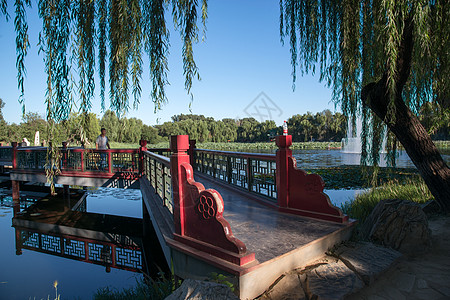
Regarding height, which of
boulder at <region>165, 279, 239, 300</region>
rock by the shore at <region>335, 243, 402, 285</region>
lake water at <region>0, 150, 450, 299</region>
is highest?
boulder at <region>165, 279, 239, 300</region>

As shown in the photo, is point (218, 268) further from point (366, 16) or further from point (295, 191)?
point (366, 16)

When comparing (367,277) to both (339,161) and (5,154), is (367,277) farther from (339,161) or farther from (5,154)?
(339,161)

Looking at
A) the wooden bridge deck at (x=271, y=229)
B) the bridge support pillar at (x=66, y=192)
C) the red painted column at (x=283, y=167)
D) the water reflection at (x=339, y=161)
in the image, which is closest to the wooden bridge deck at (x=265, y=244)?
the wooden bridge deck at (x=271, y=229)

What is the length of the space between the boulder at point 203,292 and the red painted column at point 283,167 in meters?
2.29

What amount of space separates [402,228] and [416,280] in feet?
2.67

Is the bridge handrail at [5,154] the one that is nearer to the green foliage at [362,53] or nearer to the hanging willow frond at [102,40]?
the hanging willow frond at [102,40]

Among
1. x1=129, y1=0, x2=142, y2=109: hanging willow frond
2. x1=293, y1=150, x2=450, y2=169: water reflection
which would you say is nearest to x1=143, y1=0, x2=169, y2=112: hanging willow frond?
x1=129, y1=0, x2=142, y2=109: hanging willow frond

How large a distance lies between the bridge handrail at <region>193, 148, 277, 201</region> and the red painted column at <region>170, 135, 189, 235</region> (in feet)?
5.40

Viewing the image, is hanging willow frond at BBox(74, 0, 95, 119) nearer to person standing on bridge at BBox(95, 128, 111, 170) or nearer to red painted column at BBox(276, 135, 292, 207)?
red painted column at BBox(276, 135, 292, 207)

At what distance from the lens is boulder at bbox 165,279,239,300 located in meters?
1.77

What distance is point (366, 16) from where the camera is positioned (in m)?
3.91

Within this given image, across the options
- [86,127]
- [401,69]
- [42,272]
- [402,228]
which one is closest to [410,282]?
[402,228]

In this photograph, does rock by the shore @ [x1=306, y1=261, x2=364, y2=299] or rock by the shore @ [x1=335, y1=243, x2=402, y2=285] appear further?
rock by the shore @ [x1=335, y1=243, x2=402, y2=285]

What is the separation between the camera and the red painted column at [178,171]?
2893 millimetres
